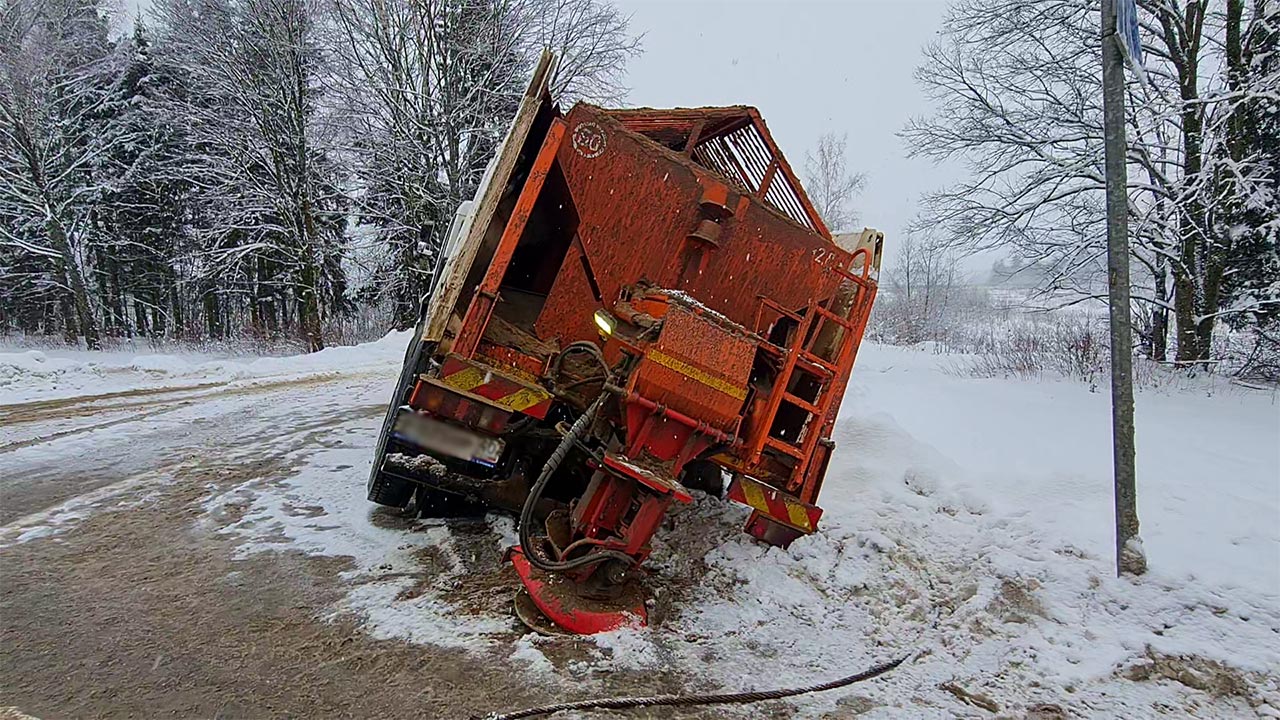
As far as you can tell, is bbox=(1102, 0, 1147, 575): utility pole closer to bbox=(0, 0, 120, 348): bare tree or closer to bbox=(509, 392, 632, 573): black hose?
bbox=(509, 392, 632, 573): black hose

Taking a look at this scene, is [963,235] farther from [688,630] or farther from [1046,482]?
[688,630]

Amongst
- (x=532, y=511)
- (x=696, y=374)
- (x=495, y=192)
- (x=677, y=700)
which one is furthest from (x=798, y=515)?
(x=495, y=192)

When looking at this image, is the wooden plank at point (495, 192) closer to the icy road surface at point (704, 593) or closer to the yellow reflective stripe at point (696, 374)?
the yellow reflective stripe at point (696, 374)

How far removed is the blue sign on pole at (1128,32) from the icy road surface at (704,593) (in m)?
2.59

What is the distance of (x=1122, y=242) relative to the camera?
347 centimetres

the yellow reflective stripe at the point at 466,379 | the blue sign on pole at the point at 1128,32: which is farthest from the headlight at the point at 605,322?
the blue sign on pole at the point at 1128,32

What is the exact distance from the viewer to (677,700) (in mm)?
2525

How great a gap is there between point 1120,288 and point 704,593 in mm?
2696

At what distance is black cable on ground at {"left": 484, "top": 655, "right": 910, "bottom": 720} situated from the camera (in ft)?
7.84

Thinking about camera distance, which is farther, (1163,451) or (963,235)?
(963,235)

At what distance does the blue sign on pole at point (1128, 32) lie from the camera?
3359 millimetres

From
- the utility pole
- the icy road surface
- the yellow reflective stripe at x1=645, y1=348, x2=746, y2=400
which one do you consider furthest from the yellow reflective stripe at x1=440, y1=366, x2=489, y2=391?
the utility pole

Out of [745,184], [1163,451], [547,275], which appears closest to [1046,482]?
[1163,451]

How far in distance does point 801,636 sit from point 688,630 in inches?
21.1
